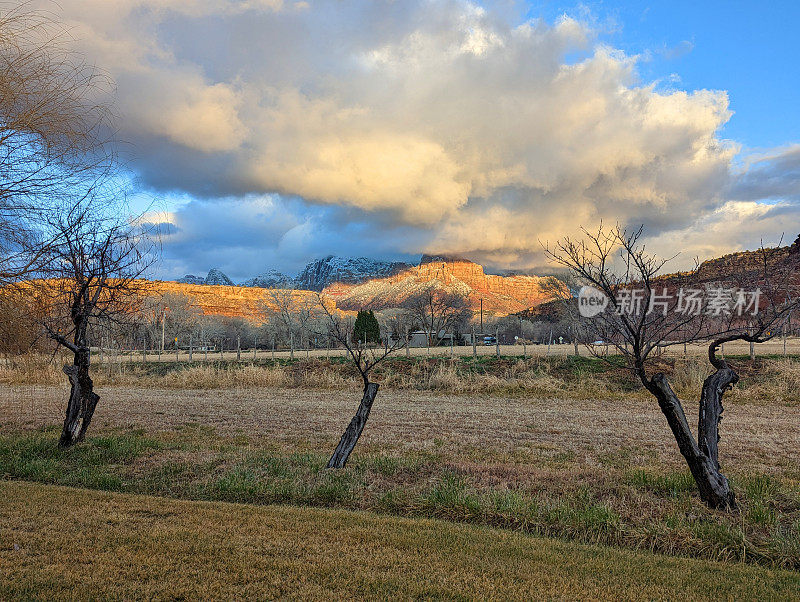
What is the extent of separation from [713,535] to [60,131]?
8314 mm

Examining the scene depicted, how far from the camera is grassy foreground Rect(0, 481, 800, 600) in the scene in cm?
410

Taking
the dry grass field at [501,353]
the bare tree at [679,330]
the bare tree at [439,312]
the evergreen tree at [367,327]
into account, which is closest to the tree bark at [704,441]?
the bare tree at [679,330]

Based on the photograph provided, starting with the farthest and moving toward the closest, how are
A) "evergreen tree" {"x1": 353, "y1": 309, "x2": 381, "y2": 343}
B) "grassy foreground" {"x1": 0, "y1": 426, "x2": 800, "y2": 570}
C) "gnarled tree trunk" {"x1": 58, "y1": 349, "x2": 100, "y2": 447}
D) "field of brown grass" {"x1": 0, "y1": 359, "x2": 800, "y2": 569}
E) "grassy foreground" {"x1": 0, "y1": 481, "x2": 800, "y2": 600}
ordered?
"evergreen tree" {"x1": 353, "y1": 309, "x2": 381, "y2": 343}
"gnarled tree trunk" {"x1": 58, "y1": 349, "x2": 100, "y2": 447}
"field of brown grass" {"x1": 0, "y1": 359, "x2": 800, "y2": 569}
"grassy foreground" {"x1": 0, "y1": 426, "x2": 800, "y2": 570}
"grassy foreground" {"x1": 0, "y1": 481, "x2": 800, "y2": 600}

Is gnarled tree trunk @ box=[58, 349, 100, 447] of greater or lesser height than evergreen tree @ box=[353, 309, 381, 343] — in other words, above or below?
below

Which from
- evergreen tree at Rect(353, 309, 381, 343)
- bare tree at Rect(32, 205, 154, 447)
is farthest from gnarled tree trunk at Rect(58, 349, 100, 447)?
evergreen tree at Rect(353, 309, 381, 343)

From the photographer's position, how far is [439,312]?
263ft

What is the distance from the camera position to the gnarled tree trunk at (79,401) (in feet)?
34.2

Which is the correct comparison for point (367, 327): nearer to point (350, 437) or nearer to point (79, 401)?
point (79, 401)

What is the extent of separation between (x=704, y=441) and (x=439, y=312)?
2889 inches

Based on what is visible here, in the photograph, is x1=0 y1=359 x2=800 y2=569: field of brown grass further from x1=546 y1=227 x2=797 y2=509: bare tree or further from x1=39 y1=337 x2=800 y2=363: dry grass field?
x1=39 y1=337 x2=800 y2=363: dry grass field

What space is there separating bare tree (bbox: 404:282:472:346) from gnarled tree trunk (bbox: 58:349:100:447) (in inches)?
2334

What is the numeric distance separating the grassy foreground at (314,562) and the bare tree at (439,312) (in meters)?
63.7

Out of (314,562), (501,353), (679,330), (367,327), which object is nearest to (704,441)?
(679,330)

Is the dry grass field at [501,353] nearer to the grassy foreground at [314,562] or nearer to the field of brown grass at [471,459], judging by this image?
the field of brown grass at [471,459]
